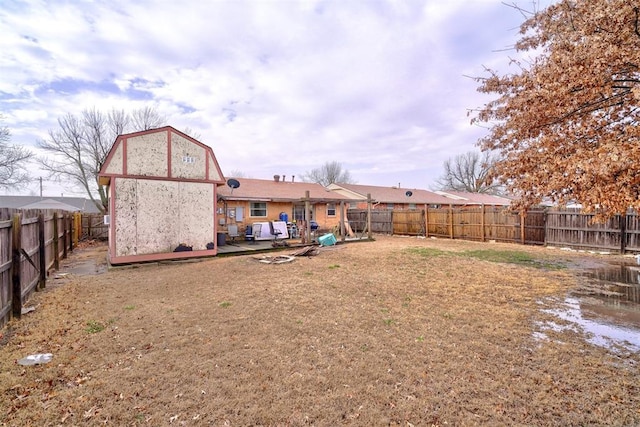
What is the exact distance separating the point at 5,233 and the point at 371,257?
944cm

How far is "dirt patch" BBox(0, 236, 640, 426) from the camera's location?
2.49 meters

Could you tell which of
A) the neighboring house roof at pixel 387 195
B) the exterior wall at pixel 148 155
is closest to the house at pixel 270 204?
the exterior wall at pixel 148 155

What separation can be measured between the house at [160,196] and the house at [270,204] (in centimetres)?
353

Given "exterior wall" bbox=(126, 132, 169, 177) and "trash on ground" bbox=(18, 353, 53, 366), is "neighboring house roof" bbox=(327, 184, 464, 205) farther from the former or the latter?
"trash on ground" bbox=(18, 353, 53, 366)

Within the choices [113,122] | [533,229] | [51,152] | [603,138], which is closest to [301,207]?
[533,229]

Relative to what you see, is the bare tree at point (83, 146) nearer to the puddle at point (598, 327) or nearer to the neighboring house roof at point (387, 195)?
the neighboring house roof at point (387, 195)

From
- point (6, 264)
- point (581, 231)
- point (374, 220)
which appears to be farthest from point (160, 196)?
point (581, 231)

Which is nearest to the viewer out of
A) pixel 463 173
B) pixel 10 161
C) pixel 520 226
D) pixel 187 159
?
pixel 187 159

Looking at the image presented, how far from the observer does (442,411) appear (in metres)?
2.47

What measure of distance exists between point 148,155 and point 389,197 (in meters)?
21.8

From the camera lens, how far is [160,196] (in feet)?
33.4

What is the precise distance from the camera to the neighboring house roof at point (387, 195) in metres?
26.0

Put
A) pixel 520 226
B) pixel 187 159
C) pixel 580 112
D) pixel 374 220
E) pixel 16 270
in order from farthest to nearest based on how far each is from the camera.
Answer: pixel 374 220
pixel 520 226
pixel 187 159
pixel 16 270
pixel 580 112

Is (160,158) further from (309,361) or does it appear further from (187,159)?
(309,361)
